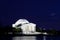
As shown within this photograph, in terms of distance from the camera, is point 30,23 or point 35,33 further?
point 30,23

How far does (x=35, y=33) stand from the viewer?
106 feet

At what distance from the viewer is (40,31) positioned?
106 ft

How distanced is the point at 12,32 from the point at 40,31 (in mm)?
3490

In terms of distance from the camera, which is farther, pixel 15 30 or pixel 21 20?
pixel 21 20

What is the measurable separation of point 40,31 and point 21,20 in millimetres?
4089

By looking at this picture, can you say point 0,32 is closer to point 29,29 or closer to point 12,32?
point 12,32

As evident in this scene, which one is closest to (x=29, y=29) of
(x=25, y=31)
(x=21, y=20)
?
(x=25, y=31)

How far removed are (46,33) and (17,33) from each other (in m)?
4.15

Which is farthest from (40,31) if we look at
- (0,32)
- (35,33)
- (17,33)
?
(0,32)

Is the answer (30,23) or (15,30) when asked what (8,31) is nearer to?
(15,30)

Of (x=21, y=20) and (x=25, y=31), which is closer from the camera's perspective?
(x=25, y=31)

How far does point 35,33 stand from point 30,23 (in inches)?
98.5

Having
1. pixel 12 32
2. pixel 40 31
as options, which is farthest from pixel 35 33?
pixel 12 32

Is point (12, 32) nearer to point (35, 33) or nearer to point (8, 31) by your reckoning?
point (8, 31)
